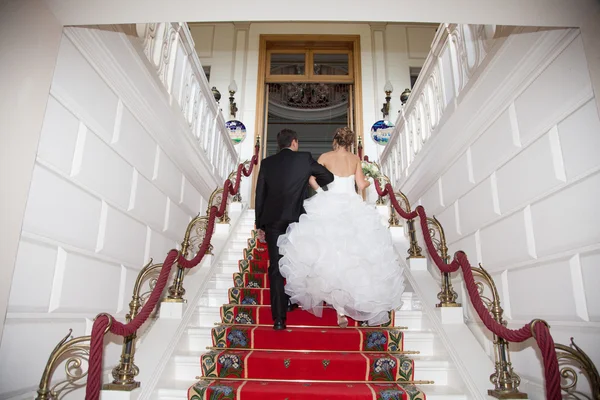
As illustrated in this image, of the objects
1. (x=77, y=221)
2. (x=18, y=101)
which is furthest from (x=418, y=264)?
(x=18, y=101)

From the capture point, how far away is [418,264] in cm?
437

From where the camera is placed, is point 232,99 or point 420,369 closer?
point 420,369

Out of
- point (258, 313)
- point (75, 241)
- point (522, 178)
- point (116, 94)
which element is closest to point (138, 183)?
point (116, 94)

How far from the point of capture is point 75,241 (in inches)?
101

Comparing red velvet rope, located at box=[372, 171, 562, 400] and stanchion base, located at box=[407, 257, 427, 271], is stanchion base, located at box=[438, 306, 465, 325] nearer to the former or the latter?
red velvet rope, located at box=[372, 171, 562, 400]

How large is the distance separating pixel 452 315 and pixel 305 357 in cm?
127

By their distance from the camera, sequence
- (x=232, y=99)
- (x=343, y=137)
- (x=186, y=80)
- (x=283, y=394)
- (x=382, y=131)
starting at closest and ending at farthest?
(x=283, y=394) < (x=343, y=137) < (x=186, y=80) < (x=382, y=131) < (x=232, y=99)

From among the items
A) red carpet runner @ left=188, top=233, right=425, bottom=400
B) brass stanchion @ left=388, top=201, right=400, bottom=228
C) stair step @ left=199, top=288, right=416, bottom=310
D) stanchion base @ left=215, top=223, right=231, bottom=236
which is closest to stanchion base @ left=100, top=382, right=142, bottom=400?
red carpet runner @ left=188, top=233, right=425, bottom=400

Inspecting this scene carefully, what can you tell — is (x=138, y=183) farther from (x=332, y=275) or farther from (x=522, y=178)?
(x=522, y=178)

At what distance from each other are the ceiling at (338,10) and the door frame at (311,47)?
6.78 m

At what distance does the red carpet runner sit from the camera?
2531 mm

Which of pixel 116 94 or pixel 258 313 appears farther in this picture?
pixel 258 313

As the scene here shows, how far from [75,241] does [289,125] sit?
35.7 feet

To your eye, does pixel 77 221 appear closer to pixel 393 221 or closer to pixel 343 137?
pixel 343 137
